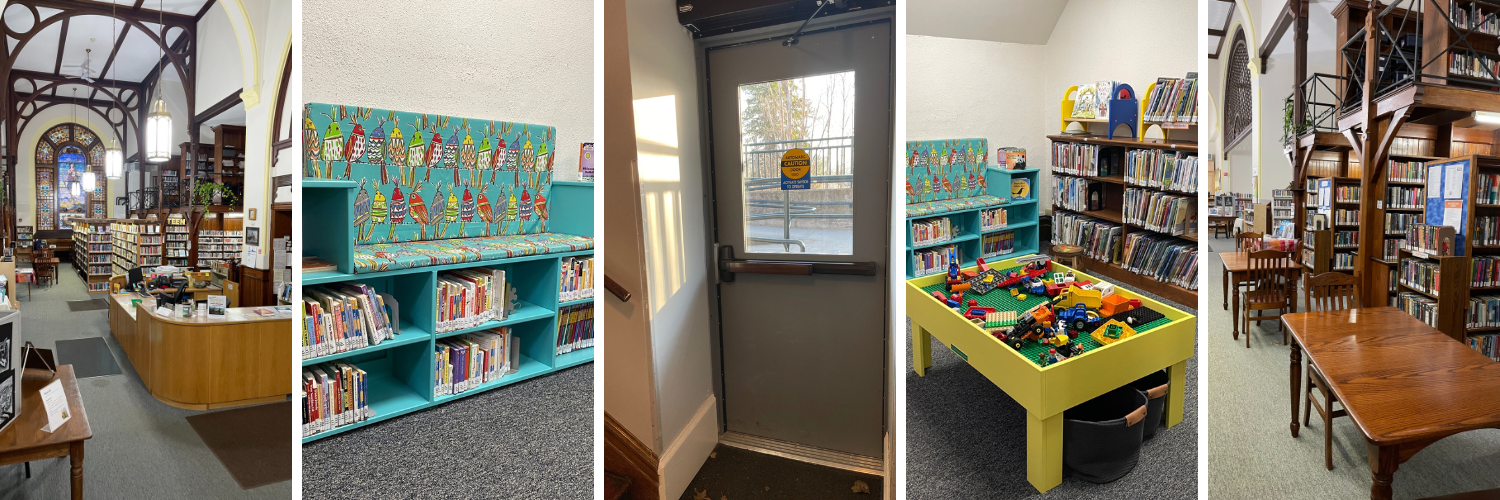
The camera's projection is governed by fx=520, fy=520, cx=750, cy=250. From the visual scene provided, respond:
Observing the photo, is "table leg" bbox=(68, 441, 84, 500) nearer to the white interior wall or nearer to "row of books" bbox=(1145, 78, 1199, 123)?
the white interior wall

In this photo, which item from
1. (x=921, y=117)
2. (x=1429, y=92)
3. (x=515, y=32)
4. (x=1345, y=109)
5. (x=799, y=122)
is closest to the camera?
(x=799, y=122)

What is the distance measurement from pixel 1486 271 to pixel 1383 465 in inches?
31.6

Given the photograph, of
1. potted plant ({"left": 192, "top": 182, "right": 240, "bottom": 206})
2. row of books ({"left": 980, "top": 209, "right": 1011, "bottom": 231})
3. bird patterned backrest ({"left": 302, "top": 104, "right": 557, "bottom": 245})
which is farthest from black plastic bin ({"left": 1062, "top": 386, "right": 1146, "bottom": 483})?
potted plant ({"left": 192, "top": 182, "right": 240, "bottom": 206})

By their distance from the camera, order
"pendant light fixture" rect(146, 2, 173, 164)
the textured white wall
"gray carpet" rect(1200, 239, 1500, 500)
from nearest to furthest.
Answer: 1. the textured white wall
2. "pendant light fixture" rect(146, 2, 173, 164)
3. "gray carpet" rect(1200, 239, 1500, 500)

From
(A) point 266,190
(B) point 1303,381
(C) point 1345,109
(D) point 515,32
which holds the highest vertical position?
(D) point 515,32

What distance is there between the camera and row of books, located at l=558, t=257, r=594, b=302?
1.24 metres

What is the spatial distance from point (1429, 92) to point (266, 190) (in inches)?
117

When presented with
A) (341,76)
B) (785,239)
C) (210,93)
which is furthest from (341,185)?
(785,239)

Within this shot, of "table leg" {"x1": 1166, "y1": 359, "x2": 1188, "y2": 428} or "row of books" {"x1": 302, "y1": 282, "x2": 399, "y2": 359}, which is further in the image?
"row of books" {"x1": 302, "y1": 282, "x2": 399, "y2": 359}

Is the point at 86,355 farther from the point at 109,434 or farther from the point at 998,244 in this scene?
the point at 998,244

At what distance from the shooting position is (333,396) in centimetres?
165

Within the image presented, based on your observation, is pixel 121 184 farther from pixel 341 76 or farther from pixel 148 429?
pixel 341 76

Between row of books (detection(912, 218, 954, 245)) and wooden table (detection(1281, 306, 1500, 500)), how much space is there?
1.26 meters

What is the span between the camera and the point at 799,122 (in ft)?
1.85
